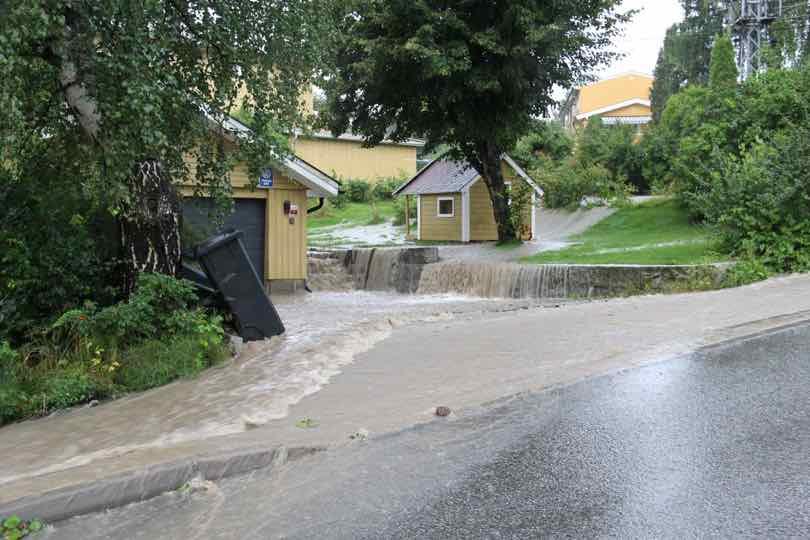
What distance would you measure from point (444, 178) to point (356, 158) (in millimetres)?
15237

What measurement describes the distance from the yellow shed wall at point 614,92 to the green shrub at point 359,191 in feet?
98.4

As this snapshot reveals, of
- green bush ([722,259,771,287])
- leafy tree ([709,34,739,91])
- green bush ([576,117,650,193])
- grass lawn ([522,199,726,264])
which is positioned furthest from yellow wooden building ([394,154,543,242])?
green bush ([722,259,771,287])

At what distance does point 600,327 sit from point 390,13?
12.4 meters

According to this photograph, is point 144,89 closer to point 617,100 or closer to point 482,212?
point 482,212

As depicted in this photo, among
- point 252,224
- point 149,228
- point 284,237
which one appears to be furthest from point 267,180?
point 149,228

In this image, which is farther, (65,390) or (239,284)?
(239,284)

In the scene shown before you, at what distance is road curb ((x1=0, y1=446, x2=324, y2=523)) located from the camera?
160 inches

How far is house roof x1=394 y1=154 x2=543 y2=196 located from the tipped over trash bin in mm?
19682

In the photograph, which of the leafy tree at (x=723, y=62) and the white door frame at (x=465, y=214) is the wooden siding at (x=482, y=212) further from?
the leafy tree at (x=723, y=62)

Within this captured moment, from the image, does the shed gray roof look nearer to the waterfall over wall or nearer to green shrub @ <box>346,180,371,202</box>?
the waterfall over wall

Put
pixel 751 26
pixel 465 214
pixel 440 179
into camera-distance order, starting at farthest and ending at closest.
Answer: pixel 751 26 → pixel 440 179 → pixel 465 214

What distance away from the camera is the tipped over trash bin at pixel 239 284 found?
898 cm

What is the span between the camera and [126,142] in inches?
267

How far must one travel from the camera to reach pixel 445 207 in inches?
1240
